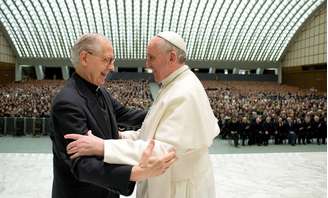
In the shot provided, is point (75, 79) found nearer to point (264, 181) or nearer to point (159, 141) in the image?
point (159, 141)

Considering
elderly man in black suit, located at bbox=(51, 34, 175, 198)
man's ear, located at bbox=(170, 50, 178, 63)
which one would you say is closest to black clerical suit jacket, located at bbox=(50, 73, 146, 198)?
elderly man in black suit, located at bbox=(51, 34, 175, 198)

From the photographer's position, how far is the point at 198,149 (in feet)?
8.35

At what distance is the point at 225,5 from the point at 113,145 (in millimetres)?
47813

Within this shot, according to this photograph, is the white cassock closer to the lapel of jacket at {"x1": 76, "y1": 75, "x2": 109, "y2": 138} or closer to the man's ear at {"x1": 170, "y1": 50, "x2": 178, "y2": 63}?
the man's ear at {"x1": 170, "y1": 50, "x2": 178, "y2": 63}

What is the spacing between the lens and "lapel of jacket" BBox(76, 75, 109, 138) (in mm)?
2431

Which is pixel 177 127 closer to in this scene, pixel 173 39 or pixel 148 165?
pixel 148 165

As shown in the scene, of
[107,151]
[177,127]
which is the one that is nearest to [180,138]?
[177,127]

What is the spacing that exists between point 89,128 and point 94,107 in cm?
18

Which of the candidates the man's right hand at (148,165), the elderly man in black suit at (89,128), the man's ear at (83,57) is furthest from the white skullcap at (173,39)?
the man's right hand at (148,165)

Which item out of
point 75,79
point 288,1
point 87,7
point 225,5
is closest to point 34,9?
point 87,7

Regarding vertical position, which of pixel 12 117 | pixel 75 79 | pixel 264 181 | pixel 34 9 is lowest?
pixel 264 181

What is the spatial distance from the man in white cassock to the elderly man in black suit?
5.5 inches

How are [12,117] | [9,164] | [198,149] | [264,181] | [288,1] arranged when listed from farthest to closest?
[288,1], [12,117], [9,164], [264,181], [198,149]

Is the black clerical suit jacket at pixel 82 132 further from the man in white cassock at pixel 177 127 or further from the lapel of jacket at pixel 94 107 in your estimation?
the man in white cassock at pixel 177 127
